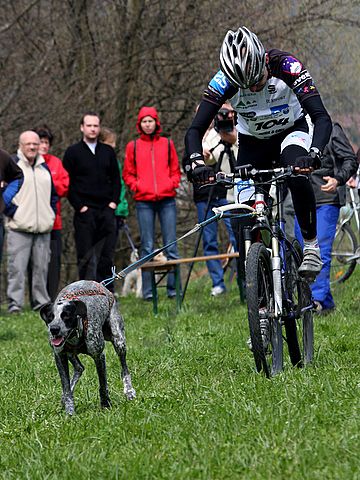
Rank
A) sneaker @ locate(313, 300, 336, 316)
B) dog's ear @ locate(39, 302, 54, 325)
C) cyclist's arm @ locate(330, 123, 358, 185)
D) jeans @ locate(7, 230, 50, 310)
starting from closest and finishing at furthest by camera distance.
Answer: dog's ear @ locate(39, 302, 54, 325), cyclist's arm @ locate(330, 123, 358, 185), sneaker @ locate(313, 300, 336, 316), jeans @ locate(7, 230, 50, 310)

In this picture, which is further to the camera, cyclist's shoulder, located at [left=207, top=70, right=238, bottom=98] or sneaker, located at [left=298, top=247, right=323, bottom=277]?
sneaker, located at [left=298, top=247, right=323, bottom=277]

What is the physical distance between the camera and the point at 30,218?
1266cm

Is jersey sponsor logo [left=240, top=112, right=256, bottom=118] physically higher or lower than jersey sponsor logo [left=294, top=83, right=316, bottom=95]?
lower

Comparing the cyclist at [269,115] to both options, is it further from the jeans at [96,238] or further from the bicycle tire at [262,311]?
the jeans at [96,238]

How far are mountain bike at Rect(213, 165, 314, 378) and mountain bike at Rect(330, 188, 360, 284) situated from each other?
6.24 metres

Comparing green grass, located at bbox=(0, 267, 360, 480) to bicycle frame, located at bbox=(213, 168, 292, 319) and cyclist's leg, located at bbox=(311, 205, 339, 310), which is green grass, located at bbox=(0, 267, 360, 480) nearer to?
bicycle frame, located at bbox=(213, 168, 292, 319)

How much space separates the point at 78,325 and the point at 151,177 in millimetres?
7552

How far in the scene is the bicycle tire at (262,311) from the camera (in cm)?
584

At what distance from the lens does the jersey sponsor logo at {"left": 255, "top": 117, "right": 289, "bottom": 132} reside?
6.63 m

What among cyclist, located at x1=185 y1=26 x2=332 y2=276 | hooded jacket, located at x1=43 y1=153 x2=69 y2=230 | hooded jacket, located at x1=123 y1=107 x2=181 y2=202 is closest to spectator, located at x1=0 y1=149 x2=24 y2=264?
hooded jacket, located at x1=43 y1=153 x2=69 y2=230

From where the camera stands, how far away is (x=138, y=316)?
11617mm

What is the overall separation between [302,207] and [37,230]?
6.65m

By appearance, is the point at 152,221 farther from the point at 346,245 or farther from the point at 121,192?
the point at 346,245

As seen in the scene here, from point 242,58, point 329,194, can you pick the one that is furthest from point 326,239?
point 242,58
